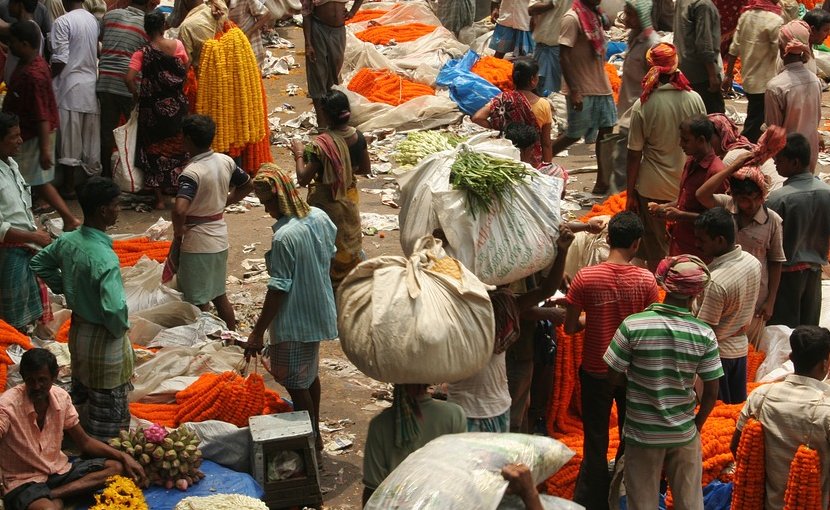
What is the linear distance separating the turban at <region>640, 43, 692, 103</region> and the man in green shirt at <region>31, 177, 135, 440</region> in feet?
13.4

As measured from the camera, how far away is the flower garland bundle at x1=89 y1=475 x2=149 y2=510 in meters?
5.64

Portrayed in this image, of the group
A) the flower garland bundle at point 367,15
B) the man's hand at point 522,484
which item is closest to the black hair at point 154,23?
the flower garland bundle at point 367,15

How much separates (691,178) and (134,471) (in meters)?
3.86

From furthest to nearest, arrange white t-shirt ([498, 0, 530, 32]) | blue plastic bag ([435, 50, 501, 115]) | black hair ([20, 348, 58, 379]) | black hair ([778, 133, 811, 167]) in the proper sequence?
white t-shirt ([498, 0, 530, 32]) → blue plastic bag ([435, 50, 501, 115]) → black hair ([778, 133, 811, 167]) → black hair ([20, 348, 58, 379])

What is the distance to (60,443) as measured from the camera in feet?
18.7

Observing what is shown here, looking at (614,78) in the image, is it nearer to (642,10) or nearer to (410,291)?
(642,10)

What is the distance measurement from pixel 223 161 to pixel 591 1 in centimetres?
415

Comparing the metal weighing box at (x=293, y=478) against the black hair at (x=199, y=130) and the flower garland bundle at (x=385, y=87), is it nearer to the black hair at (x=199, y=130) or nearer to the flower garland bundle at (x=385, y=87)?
the black hair at (x=199, y=130)

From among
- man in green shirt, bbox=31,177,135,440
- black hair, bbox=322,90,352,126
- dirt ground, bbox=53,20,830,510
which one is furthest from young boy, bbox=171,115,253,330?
man in green shirt, bbox=31,177,135,440

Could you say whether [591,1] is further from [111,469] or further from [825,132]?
[111,469]

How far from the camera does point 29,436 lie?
5531 millimetres

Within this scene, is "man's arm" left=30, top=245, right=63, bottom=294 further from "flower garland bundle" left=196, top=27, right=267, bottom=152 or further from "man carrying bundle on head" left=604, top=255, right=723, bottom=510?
"flower garland bundle" left=196, top=27, right=267, bottom=152

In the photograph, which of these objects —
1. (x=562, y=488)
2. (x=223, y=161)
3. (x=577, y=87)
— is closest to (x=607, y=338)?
(x=562, y=488)

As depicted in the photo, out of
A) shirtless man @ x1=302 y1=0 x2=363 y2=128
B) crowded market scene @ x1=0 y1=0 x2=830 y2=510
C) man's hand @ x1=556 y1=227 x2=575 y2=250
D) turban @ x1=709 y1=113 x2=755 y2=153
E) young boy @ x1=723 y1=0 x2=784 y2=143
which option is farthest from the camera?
shirtless man @ x1=302 y1=0 x2=363 y2=128
